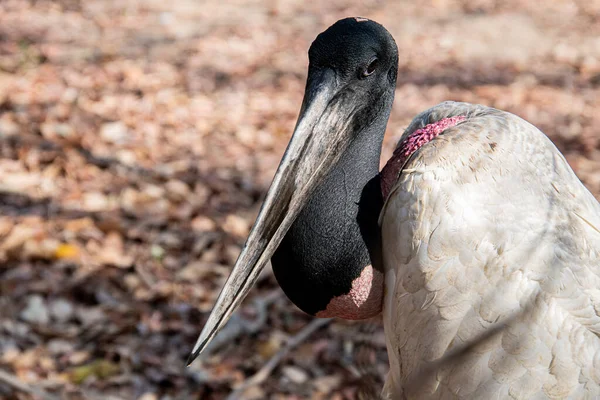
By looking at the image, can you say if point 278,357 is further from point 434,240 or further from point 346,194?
point 434,240

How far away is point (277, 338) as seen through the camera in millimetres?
3779

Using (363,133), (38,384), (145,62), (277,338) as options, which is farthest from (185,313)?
(145,62)

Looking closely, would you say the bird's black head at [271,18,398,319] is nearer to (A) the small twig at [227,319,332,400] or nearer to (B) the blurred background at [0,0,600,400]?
(B) the blurred background at [0,0,600,400]

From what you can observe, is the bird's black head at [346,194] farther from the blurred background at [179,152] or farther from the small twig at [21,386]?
the small twig at [21,386]

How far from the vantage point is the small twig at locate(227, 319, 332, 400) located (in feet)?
11.2

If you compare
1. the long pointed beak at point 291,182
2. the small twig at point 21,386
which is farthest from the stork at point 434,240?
the small twig at point 21,386

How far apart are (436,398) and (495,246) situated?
22.5 inches

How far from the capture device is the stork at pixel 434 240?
2.12 meters

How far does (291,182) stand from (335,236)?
0.92ft

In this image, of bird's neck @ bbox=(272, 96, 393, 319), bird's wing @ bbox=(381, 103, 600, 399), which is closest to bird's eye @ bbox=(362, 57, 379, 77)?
bird's neck @ bbox=(272, 96, 393, 319)

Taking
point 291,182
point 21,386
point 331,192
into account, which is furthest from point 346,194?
point 21,386

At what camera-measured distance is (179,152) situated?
522 cm

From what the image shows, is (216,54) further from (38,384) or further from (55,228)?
(38,384)

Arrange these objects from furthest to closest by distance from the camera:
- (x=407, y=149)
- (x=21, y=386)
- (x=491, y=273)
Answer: (x=21, y=386), (x=407, y=149), (x=491, y=273)
